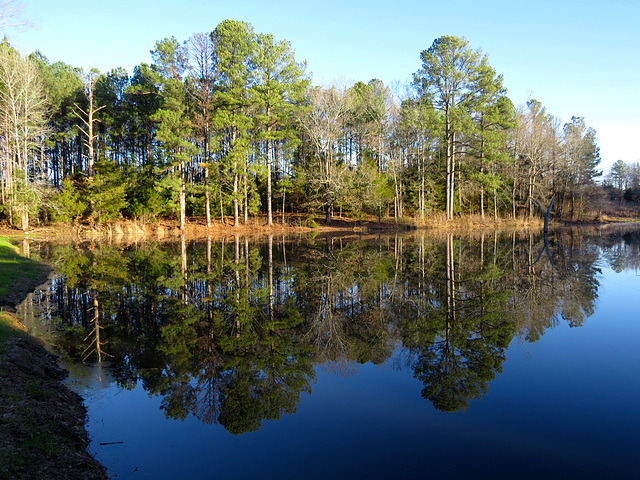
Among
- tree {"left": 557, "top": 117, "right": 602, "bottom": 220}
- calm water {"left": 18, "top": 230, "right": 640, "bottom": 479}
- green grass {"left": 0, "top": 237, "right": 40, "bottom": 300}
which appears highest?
tree {"left": 557, "top": 117, "right": 602, "bottom": 220}

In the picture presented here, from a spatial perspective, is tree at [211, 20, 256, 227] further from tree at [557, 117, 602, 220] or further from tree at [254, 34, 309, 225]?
tree at [557, 117, 602, 220]

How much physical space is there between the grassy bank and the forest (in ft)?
94.0

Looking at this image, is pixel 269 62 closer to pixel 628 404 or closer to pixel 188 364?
→ pixel 188 364

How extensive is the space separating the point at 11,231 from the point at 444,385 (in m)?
36.2

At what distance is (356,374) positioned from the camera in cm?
729

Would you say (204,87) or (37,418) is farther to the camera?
(204,87)

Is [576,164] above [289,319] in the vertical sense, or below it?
above

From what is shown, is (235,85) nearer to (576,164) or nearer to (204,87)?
(204,87)

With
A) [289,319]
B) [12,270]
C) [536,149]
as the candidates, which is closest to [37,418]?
[289,319]

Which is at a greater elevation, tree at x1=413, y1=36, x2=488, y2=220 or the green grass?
tree at x1=413, y1=36, x2=488, y2=220

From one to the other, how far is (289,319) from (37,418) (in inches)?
229

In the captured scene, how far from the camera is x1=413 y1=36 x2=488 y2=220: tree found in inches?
1560

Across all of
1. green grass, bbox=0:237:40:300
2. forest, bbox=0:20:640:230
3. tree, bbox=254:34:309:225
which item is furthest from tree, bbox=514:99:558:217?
green grass, bbox=0:237:40:300

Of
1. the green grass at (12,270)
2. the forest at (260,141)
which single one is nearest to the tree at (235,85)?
the forest at (260,141)
